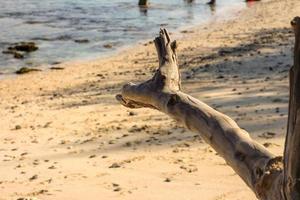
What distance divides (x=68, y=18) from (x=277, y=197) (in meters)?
24.7

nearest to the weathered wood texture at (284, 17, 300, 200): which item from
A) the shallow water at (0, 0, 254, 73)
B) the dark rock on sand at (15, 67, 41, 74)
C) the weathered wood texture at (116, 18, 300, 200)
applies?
the weathered wood texture at (116, 18, 300, 200)

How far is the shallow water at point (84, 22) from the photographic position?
1814 centimetres

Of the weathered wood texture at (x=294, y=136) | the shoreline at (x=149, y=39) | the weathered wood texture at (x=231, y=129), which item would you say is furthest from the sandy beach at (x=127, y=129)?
the weathered wood texture at (x=294, y=136)

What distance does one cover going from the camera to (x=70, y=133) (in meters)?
8.16

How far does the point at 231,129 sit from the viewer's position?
3.23 m

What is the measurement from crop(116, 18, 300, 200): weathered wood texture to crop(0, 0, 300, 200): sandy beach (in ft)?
4.63

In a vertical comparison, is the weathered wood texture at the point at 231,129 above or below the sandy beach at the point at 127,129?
above

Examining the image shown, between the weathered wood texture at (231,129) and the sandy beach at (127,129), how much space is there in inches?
55.5

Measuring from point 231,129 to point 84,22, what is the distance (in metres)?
22.4

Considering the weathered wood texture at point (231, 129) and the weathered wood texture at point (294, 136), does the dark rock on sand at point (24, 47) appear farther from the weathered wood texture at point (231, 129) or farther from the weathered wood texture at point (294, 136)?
the weathered wood texture at point (294, 136)

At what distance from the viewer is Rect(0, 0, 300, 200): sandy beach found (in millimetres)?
5797

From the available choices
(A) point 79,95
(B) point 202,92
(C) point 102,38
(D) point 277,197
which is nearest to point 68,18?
(C) point 102,38

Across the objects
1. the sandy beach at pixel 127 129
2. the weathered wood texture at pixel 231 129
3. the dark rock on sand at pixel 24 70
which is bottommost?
the dark rock on sand at pixel 24 70

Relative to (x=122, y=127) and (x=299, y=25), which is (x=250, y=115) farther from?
(x=299, y=25)
